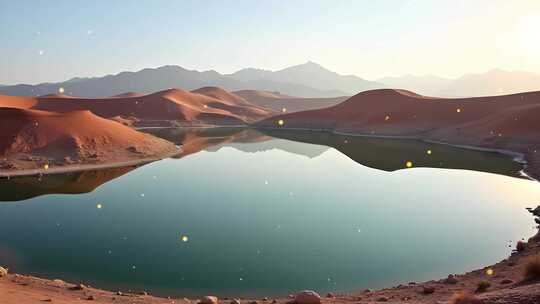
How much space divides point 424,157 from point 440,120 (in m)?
31.0

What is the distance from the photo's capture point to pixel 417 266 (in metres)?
16.6

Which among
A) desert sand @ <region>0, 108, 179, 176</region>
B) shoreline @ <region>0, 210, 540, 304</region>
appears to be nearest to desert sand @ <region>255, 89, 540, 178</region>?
shoreline @ <region>0, 210, 540, 304</region>

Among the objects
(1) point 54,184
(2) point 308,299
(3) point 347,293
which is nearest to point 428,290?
(3) point 347,293

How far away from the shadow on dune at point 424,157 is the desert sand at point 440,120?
216cm

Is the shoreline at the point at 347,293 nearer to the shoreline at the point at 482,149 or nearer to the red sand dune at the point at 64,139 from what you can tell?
the shoreline at the point at 482,149

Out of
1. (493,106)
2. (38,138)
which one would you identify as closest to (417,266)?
(38,138)

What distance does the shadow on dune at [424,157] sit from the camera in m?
42.9

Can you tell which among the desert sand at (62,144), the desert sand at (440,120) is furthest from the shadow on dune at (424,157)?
the desert sand at (62,144)

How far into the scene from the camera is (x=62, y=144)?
45656 mm

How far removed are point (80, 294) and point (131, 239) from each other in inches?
291

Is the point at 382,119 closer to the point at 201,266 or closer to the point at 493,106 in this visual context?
the point at 493,106

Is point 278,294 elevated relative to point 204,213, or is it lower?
lower

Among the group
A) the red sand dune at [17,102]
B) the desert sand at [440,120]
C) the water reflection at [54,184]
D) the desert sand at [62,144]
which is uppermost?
the red sand dune at [17,102]

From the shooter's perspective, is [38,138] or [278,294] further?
[38,138]
